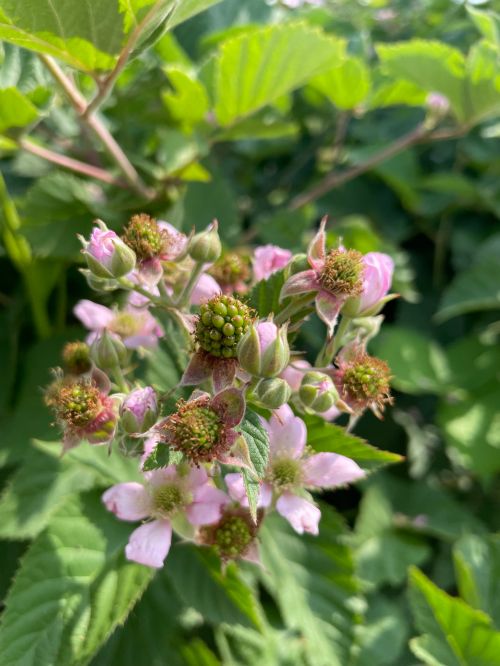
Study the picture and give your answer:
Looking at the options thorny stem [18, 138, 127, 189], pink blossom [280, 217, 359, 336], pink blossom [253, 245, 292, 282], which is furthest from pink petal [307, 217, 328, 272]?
thorny stem [18, 138, 127, 189]

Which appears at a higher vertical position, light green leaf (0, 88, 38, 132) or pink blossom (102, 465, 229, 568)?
light green leaf (0, 88, 38, 132)

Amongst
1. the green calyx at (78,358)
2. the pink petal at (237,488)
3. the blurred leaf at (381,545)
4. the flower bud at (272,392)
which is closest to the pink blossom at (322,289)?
the flower bud at (272,392)

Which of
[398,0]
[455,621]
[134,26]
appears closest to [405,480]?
[455,621]

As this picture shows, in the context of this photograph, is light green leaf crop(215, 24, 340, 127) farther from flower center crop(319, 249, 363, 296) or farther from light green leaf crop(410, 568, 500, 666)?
light green leaf crop(410, 568, 500, 666)

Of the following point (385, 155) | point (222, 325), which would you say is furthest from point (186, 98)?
point (222, 325)

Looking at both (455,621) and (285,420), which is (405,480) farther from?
(285,420)

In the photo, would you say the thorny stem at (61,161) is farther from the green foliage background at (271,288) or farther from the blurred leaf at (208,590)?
the blurred leaf at (208,590)
